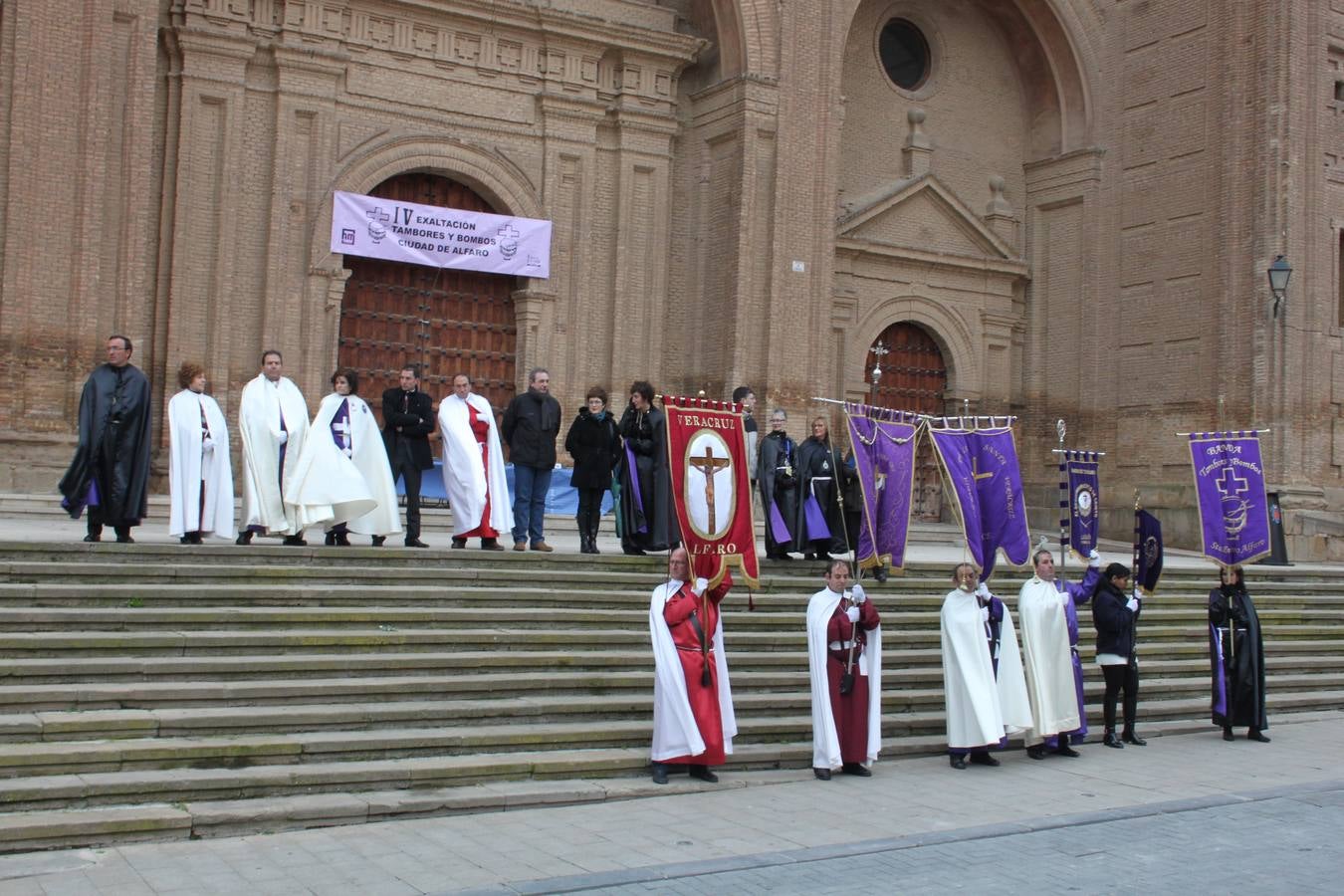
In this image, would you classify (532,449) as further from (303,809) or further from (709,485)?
(303,809)

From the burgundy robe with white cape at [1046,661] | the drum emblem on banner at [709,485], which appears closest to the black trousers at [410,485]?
the drum emblem on banner at [709,485]

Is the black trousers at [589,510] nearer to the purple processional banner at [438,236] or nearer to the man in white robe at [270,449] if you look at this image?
the man in white robe at [270,449]

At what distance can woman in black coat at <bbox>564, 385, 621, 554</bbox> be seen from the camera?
13195 millimetres

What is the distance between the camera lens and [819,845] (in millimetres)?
8000

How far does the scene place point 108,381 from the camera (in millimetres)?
11070

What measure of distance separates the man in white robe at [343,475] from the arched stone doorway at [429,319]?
24.7ft

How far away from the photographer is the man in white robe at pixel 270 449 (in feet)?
38.3

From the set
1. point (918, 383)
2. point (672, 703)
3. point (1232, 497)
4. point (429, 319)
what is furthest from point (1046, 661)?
point (918, 383)

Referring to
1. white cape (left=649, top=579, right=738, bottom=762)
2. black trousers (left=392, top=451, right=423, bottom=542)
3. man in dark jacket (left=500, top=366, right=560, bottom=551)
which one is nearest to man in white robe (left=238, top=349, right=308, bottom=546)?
black trousers (left=392, top=451, right=423, bottom=542)

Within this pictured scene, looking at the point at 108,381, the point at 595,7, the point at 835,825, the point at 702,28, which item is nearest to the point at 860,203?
the point at 702,28

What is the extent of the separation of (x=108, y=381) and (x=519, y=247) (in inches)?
407

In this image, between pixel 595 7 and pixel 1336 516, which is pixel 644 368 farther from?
pixel 1336 516

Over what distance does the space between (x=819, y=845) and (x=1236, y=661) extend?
5926 millimetres

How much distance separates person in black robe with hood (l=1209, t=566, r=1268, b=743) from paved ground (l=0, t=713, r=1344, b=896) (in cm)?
177
